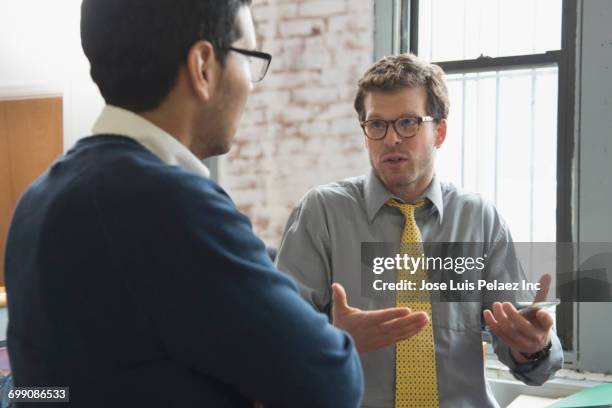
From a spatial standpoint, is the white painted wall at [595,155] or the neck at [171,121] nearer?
the neck at [171,121]

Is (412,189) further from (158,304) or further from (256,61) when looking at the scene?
(158,304)

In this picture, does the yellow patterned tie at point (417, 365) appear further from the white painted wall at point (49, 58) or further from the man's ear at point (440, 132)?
the white painted wall at point (49, 58)

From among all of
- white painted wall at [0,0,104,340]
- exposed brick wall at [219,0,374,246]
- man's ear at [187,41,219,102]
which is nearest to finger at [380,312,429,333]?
man's ear at [187,41,219,102]

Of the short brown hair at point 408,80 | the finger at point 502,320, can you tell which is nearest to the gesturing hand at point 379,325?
the finger at point 502,320

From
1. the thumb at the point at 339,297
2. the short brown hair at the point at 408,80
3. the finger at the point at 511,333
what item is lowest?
the finger at the point at 511,333

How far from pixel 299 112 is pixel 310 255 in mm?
1241

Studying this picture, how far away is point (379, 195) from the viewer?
1765mm

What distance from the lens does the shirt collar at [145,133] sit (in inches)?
30.2

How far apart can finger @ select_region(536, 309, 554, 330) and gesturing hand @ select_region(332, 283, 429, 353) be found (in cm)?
39

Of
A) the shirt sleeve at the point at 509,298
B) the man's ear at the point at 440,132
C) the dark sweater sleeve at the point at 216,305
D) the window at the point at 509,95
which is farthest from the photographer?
the window at the point at 509,95

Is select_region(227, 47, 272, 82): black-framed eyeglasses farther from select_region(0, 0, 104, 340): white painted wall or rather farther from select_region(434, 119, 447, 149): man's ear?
select_region(0, 0, 104, 340): white painted wall

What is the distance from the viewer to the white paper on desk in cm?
217

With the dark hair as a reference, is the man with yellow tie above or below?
below

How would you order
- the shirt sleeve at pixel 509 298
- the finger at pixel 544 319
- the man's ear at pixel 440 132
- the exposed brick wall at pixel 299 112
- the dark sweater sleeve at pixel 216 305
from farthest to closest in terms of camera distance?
the exposed brick wall at pixel 299 112 → the man's ear at pixel 440 132 → the shirt sleeve at pixel 509 298 → the finger at pixel 544 319 → the dark sweater sleeve at pixel 216 305
